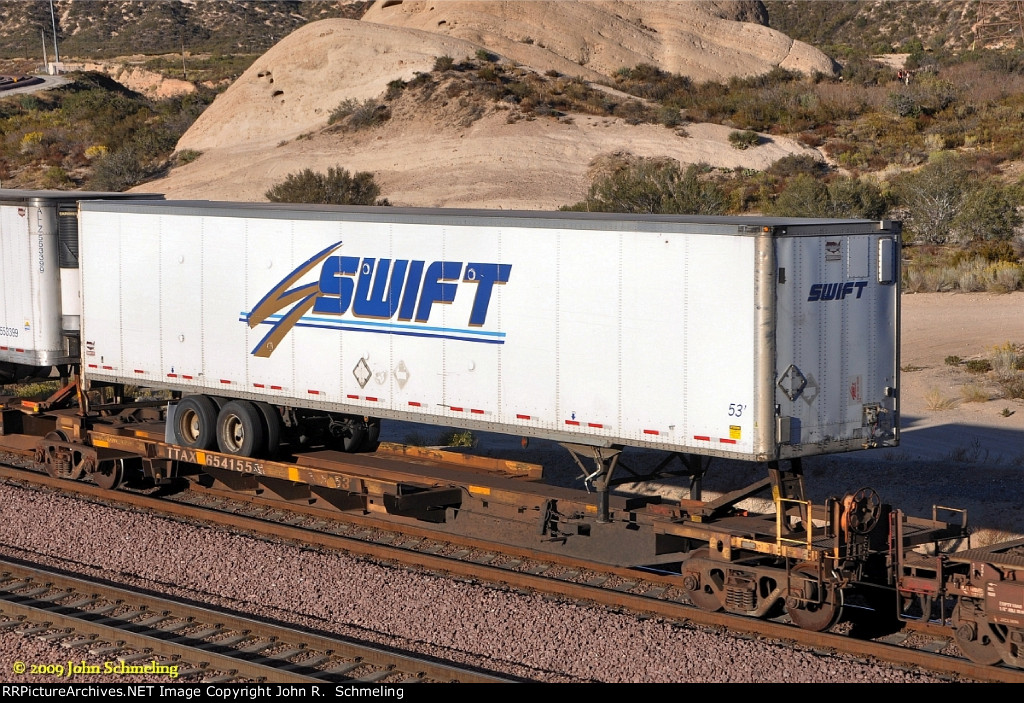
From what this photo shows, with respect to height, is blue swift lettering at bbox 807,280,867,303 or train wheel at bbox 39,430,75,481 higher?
blue swift lettering at bbox 807,280,867,303

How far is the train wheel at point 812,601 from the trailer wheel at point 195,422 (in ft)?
26.6

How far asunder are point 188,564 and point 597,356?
523cm

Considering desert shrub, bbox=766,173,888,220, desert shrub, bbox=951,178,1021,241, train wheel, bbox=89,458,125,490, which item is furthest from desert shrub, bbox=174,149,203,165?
train wheel, bbox=89,458,125,490

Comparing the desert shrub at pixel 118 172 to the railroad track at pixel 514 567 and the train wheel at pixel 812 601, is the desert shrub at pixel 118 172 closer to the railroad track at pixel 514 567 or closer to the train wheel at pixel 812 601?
the railroad track at pixel 514 567

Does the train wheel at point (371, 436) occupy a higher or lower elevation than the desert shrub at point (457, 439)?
higher

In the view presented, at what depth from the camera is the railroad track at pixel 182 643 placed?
10.6 meters

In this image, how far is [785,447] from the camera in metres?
11.7

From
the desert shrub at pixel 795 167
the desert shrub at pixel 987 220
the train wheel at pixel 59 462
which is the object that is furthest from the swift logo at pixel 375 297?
the desert shrub at pixel 795 167

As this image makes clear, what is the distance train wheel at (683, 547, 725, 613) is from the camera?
1221cm

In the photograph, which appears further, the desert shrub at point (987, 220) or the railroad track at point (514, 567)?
the desert shrub at point (987, 220)

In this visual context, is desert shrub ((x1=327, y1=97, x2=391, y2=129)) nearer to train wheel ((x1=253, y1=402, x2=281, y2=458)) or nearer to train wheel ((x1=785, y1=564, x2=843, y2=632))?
train wheel ((x1=253, y1=402, x2=281, y2=458))

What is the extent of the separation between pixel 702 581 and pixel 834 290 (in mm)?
3075

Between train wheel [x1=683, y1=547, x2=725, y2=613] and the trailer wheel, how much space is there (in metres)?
7.00

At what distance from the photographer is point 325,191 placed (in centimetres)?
4700
